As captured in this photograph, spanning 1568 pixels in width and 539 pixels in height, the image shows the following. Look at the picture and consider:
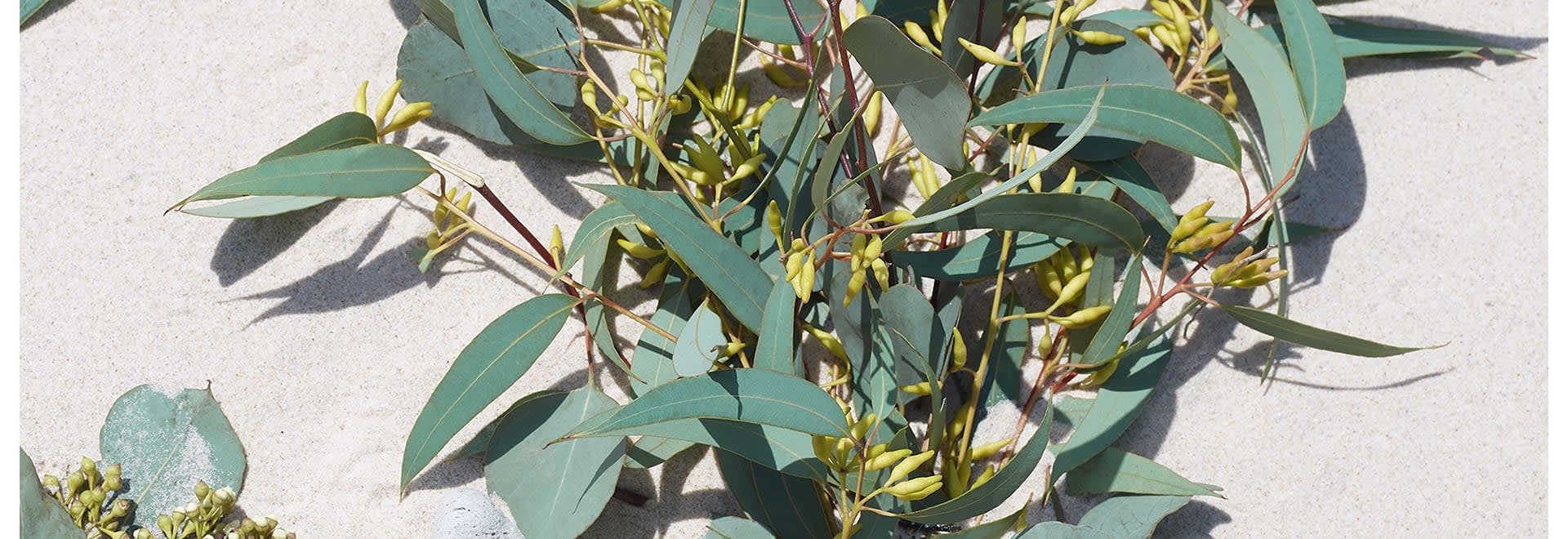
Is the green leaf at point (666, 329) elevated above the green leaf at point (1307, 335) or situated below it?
above

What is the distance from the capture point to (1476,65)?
972mm

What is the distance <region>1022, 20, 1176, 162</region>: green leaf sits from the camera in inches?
34.4

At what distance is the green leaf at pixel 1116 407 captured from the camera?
0.86m

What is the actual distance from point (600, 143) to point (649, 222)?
7.2 inches

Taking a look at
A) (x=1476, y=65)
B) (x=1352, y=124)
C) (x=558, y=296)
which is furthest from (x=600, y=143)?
(x=1476, y=65)

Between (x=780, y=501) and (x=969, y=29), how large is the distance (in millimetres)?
396

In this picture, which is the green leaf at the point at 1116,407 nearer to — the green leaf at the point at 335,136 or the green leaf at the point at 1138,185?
the green leaf at the point at 1138,185

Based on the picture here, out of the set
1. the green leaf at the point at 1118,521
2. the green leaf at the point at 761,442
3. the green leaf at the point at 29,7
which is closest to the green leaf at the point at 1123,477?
the green leaf at the point at 1118,521

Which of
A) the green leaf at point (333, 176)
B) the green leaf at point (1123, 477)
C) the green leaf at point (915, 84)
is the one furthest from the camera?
the green leaf at point (1123, 477)

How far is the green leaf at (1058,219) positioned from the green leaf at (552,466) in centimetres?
32

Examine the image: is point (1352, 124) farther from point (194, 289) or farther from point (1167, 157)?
point (194, 289)

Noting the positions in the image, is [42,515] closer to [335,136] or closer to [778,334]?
[335,136]

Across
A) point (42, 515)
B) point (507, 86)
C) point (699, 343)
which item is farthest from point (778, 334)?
point (42, 515)

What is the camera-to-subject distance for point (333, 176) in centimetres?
79
